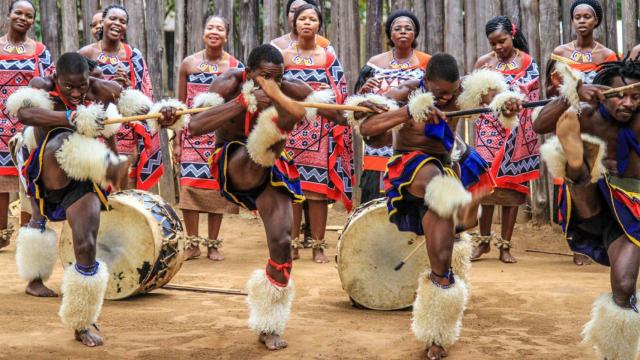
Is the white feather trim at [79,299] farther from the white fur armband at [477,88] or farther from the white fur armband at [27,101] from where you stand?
the white fur armband at [477,88]

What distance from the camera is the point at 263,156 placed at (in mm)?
5066

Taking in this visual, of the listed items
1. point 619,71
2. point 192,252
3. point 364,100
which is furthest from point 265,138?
point 192,252

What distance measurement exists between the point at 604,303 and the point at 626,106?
100cm

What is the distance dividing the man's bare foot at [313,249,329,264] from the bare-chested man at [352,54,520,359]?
272 centimetres

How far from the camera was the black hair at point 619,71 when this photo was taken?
15.6ft

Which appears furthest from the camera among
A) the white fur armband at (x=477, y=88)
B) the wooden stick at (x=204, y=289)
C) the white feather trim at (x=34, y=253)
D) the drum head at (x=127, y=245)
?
the wooden stick at (x=204, y=289)

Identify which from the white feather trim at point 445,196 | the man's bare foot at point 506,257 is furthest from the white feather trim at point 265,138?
the man's bare foot at point 506,257

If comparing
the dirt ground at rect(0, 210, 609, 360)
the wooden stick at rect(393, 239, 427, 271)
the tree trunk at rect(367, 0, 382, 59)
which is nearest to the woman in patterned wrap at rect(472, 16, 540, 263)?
the dirt ground at rect(0, 210, 609, 360)

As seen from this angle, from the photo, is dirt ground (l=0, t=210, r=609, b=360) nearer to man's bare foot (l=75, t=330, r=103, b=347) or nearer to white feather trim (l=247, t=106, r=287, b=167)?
man's bare foot (l=75, t=330, r=103, b=347)

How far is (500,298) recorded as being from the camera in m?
6.44

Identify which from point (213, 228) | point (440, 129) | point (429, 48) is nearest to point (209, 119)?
point (440, 129)

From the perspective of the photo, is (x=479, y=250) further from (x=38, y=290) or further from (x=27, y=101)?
(x=27, y=101)

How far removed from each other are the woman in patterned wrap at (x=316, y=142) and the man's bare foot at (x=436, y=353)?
3237 mm

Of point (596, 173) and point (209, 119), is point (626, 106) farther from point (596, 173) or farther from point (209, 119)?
point (209, 119)
